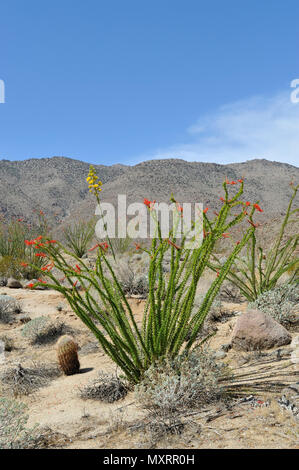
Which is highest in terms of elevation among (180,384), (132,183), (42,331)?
(132,183)

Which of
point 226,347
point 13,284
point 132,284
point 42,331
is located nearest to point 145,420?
point 226,347

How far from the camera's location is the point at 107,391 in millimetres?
4098

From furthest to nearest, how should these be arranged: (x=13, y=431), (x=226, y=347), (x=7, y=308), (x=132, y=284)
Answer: (x=132, y=284) → (x=7, y=308) → (x=226, y=347) → (x=13, y=431)

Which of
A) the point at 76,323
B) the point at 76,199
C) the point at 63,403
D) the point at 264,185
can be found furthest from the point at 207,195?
the point at 63,403

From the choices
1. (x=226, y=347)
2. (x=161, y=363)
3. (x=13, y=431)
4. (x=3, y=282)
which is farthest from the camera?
(x=3, y=282)

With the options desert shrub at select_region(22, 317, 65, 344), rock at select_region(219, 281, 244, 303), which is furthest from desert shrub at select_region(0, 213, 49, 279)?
rock at select_region(219, 281, 244, 303)

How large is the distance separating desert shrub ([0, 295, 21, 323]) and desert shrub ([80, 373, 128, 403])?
14.3ft

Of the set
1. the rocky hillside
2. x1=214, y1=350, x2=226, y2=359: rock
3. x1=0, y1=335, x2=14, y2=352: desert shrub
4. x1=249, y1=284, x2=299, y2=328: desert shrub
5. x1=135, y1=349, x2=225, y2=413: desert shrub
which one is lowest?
x1=0, y1=335, x2=14, y2=352: desert shrub

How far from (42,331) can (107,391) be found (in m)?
3.38

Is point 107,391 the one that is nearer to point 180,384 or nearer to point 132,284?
point 180,384

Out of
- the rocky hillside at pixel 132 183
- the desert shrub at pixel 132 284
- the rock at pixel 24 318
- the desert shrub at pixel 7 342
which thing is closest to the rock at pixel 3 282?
the rock at pixel 24 318

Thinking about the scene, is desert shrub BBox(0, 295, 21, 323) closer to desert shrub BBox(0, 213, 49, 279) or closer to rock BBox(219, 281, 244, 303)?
desert shrub BBox(0, 213, 49, 279)

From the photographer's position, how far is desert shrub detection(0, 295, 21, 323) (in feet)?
26.3

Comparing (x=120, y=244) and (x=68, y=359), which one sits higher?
(x=120, y=244)
